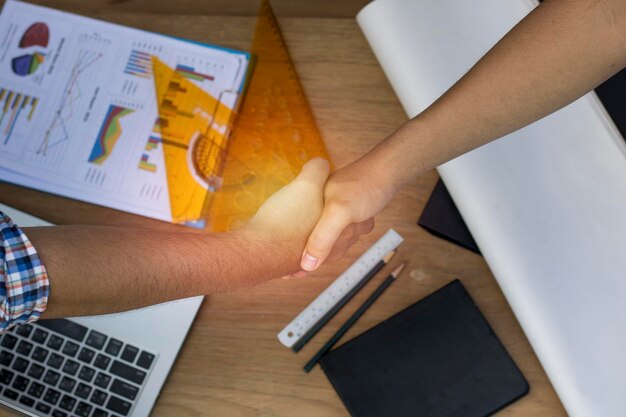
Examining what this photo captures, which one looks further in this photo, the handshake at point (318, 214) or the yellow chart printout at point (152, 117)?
the yellow chart printout at point (152, 117)

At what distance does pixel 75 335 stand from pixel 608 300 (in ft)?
2.23

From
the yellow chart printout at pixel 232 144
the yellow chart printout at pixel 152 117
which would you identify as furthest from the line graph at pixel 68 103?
the yellow chart printout at pixel 232 144

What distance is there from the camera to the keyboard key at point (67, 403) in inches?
31.1

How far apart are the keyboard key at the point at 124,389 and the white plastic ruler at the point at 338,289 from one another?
0.68ft

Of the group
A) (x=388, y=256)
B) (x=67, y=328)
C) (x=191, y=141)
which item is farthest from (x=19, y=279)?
(x=388, y=256)

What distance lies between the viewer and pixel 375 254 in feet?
2.75

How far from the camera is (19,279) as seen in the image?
56 cm

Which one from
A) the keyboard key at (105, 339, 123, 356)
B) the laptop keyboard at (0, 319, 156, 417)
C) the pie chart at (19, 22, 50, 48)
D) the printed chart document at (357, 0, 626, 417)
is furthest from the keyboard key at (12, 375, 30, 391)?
the printed chart document at (357, 0, 626, 417)

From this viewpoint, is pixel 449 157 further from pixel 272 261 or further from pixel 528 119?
pixel 272 261

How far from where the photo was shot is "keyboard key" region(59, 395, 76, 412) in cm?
79

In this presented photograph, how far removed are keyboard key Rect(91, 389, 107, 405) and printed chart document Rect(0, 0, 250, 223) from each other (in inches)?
9.9

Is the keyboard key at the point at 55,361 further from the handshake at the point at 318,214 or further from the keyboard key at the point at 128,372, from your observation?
the handshake at the point at 318,214

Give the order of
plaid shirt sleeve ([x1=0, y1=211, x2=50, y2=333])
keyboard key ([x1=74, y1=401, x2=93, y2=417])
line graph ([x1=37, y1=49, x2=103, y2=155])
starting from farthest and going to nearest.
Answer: line graph ([x1=37, y1=49, x2=103, y2=155]) → keyboard key ([x1=74, y1=401, x2=93, y2=417]) → plaid shirt sleeve ([x1=0, y1=211, x2=50, y2=333])

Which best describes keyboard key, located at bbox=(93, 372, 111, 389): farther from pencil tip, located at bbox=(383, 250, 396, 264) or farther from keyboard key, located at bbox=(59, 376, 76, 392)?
pencil tip, located at bbox=(383, 250, 396, 264)
